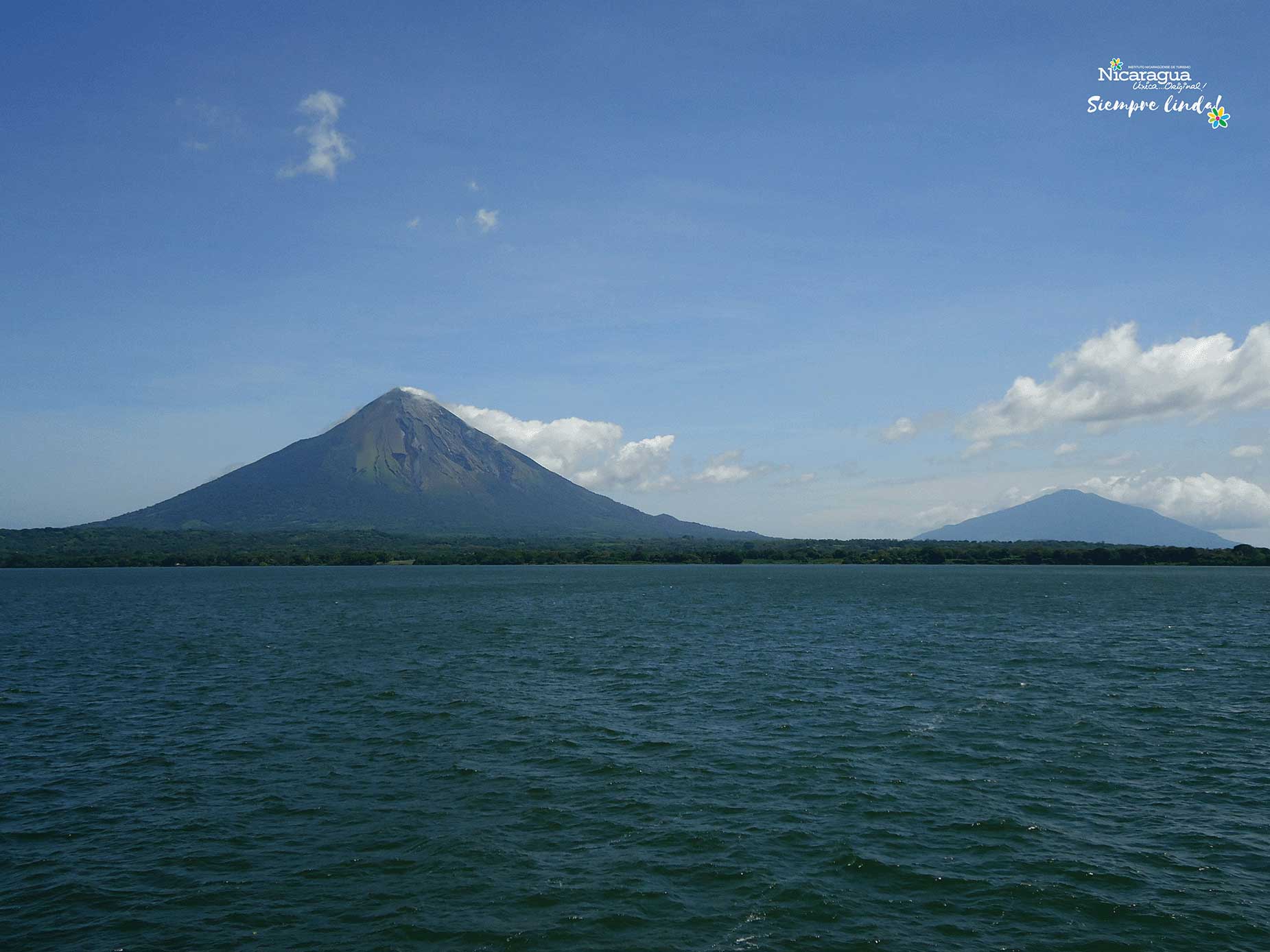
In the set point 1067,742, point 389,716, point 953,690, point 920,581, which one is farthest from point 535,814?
point 920,581

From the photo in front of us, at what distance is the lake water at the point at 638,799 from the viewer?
16.2 m

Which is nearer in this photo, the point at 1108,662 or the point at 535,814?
the point at 535,814

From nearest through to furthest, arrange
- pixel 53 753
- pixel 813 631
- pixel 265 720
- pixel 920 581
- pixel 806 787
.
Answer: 1. pixel 806 787
2. pixel 53 753
3. pixel 265 720
4. pixel 813 631
5. pixel 920 581

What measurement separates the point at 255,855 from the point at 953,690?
31.4 m

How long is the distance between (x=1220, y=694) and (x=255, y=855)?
1619 inches

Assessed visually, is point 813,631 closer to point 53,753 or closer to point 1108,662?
point 1108,662

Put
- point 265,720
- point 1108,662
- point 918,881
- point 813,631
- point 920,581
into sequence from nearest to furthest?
point 918,881, point 265,720, point 1108,662, point 813,631, point 920,581

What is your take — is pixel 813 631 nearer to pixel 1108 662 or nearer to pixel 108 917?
pixel 1108 662

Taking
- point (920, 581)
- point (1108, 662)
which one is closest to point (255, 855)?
point (1108, 662)

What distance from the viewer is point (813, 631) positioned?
67.7 meters

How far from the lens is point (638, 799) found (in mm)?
23188

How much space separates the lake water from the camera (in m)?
16.2

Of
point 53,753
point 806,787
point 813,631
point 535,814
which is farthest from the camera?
point 813,631

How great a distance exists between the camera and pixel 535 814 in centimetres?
2209
